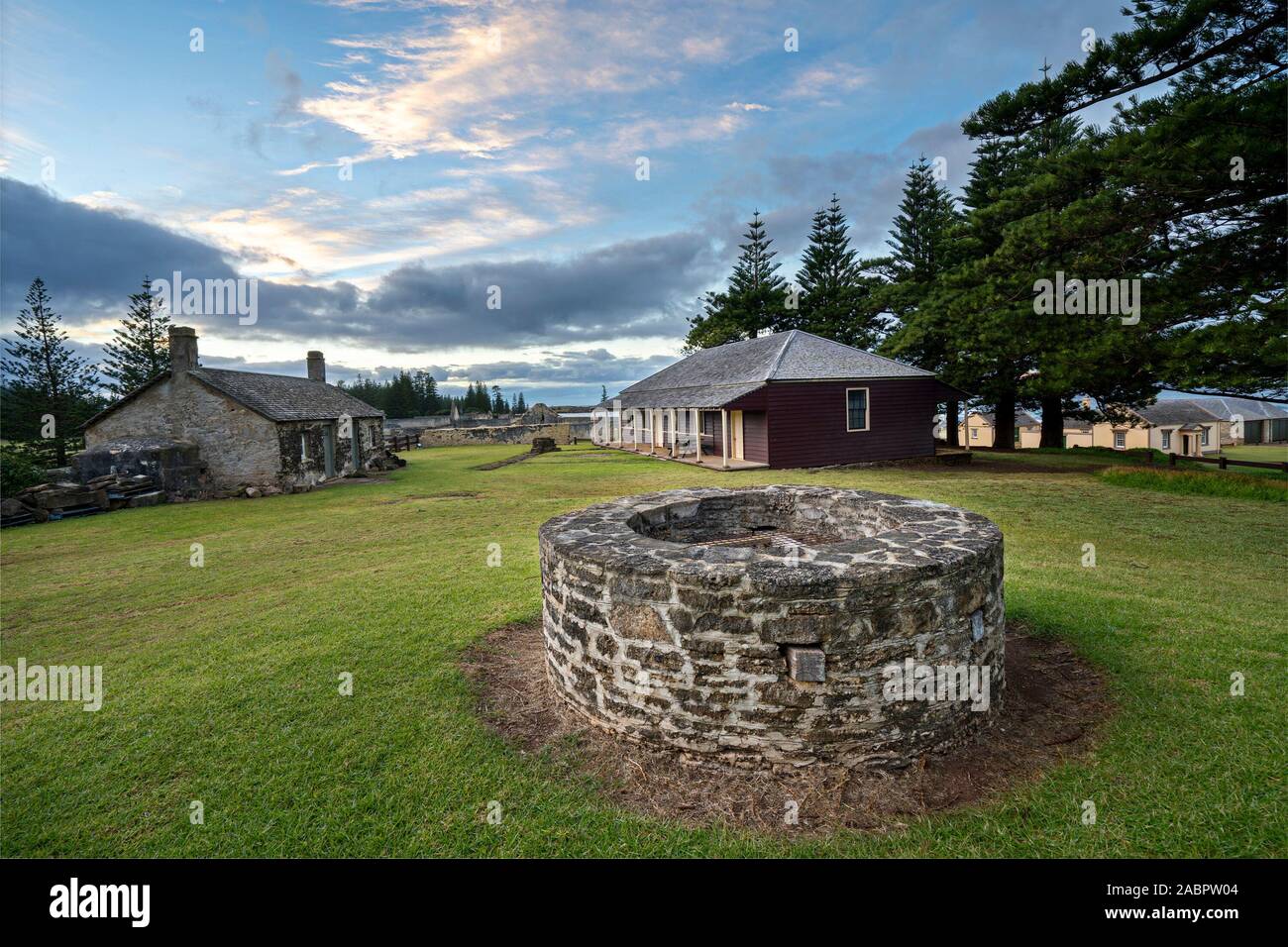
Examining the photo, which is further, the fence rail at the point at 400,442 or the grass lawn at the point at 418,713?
the fence rail at the point at 400,442

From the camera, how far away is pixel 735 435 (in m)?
25.1

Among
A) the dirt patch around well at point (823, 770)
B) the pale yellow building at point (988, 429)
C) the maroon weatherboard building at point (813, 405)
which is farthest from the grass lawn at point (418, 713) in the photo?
the pale yellow building at point (988, 429)

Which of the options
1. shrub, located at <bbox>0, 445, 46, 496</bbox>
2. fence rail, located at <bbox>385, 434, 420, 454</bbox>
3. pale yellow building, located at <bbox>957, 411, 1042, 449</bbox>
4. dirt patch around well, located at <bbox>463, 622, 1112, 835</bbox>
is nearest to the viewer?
dirt patch around well, located at <bbox>463, 622, 1112, 835</bbox>

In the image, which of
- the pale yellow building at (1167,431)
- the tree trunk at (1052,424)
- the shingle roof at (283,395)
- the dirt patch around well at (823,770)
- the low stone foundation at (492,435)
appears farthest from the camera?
the pale yellow building at (1167,431)

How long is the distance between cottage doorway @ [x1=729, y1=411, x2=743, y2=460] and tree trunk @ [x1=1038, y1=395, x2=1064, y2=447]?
50.0ft

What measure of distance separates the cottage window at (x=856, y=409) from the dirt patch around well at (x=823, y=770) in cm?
1875

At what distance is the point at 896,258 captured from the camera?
32844 mm

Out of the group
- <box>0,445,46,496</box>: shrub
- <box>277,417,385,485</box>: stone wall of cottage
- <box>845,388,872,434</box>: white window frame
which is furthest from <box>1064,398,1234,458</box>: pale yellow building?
<box>0,445,46,496</box>: shrub

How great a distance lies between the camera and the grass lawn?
3.44m

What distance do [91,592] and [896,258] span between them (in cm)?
3586

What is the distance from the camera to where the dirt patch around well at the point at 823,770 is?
12.0 feet

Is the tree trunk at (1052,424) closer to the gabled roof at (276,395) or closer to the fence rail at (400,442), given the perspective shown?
the gabled roof at (276,395)

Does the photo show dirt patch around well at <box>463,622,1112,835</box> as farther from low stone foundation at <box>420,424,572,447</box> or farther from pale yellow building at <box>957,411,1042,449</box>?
pale yellow building at <box>957,411,1042,449</box>
